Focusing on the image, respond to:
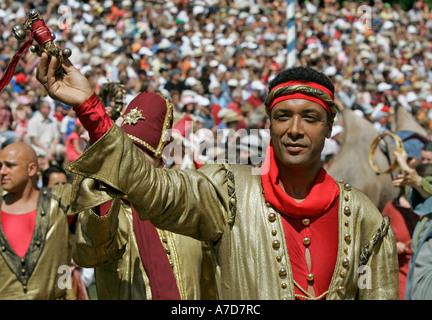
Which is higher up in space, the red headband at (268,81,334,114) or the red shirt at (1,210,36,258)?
the red shirt at (1,210,36,258)

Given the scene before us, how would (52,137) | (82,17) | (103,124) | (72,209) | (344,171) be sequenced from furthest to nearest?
(82,17), (52,137), (344,171), (72,209), (103,124)

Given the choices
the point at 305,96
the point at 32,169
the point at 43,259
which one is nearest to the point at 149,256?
the point at 305,96

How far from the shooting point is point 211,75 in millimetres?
15117

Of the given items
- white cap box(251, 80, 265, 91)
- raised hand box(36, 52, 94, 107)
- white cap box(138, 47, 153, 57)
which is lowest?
raised hand box(36, 52, 94, 107)

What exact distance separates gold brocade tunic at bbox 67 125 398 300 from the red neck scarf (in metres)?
0.04

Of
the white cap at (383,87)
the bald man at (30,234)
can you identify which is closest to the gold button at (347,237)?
the bald man at (30,234)

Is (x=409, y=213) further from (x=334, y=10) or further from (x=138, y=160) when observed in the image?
(x=334, y=10)

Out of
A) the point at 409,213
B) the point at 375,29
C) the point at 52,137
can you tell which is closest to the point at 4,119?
the point at 52,137

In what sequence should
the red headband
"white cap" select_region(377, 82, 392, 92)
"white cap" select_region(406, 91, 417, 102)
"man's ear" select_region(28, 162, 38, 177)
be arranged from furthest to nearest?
1. "white cap" select_region(377, 82, 392, 92)
2. "white cap" select_region(406, 91, 417, 102)
3. "man's ear" select_region(28, 162, 38, 177)
4. the red headband

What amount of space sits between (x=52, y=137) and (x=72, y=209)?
333 inches

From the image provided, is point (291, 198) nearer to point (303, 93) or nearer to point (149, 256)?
point (303, 93)

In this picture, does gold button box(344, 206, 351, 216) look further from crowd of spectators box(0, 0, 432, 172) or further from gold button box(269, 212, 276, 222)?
crowd of spectators box(0, 0, 432, 172)

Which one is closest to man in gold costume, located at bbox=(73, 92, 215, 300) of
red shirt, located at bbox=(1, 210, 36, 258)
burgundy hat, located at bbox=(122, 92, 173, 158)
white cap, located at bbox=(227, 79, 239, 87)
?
burgundy hat, located at bbox=(122, 92, 173, 158)

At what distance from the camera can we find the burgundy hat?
4207 millimetres
